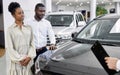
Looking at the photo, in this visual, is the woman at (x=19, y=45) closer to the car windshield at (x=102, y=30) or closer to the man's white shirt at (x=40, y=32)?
the man's white shirt at (x=40, y=32)

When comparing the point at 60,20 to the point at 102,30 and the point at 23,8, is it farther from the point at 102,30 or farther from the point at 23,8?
the point at 102,30

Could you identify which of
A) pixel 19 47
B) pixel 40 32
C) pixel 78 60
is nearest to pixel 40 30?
pixel 40 32

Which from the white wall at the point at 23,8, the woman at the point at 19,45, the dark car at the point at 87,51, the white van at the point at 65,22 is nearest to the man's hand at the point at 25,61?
the woman at the point at 19,45

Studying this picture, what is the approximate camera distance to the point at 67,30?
7.65m

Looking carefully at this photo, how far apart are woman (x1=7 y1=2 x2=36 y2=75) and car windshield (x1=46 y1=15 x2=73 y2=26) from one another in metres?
5.25

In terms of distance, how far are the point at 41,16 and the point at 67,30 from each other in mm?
4128

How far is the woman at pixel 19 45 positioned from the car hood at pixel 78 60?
0.97ft

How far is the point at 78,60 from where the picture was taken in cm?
266

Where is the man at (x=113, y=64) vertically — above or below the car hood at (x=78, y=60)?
above

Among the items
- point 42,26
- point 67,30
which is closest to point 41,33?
point 42,26

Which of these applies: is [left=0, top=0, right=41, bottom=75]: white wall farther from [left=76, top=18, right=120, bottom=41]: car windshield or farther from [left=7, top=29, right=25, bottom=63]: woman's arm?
[left=7, top=29, right=25, bottom=63]: woman's arm

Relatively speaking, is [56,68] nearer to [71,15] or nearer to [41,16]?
[41,16]

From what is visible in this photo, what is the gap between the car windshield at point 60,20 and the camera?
8223 millimetres

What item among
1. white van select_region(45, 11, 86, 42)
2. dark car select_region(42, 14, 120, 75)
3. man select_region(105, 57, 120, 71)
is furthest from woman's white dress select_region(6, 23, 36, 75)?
white van select_region(45, 11, 86, 42)
